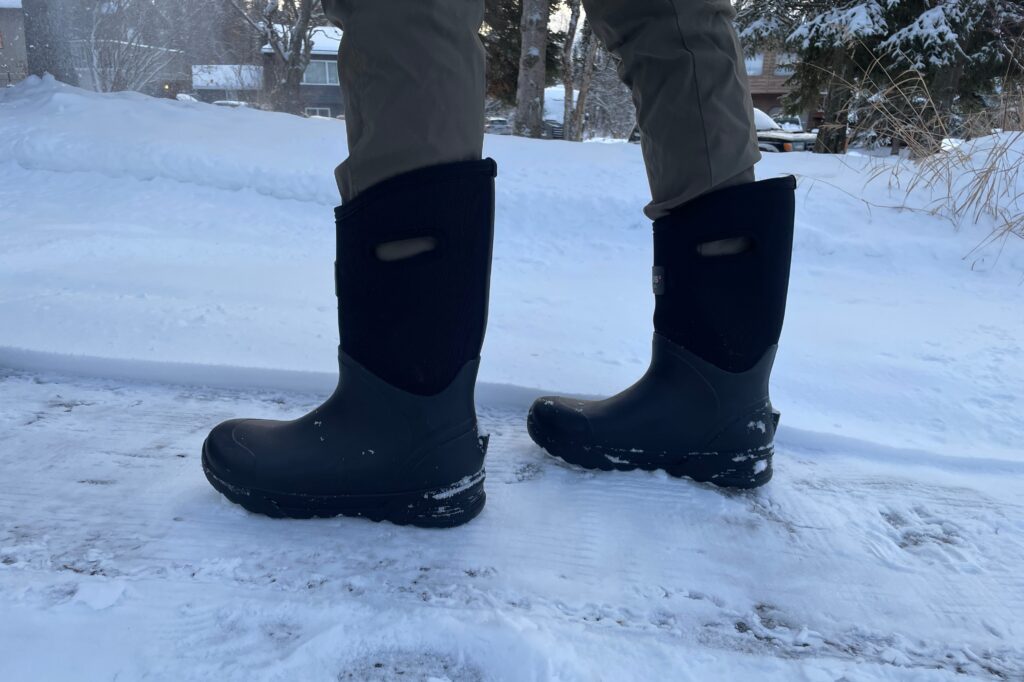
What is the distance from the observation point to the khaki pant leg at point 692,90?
32.4 inches

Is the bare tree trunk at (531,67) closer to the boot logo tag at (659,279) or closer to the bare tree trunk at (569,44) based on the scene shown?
the bare tree trunk at (569,44)

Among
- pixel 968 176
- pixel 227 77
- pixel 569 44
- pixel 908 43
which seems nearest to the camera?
pixel 968 176

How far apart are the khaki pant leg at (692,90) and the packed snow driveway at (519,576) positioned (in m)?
0.38

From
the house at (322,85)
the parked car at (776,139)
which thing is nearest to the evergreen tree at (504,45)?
the parked car at (776,139)

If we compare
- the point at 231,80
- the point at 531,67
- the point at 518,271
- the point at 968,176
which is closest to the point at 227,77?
the point at 231,80

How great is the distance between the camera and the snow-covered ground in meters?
0.58

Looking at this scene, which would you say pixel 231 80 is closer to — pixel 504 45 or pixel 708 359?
pixel 504 45

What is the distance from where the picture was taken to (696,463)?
90 cm

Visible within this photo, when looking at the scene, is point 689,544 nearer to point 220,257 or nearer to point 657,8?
point 657,8

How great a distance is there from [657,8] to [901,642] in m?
0.70

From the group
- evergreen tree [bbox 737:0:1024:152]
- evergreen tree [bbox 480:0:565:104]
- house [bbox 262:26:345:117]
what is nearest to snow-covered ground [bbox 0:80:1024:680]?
evergreen tree [bbox 737:0:1024:152]

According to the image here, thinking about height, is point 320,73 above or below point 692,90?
above

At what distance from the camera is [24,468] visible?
33.0 inches

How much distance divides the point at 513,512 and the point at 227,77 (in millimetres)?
17194
